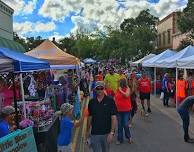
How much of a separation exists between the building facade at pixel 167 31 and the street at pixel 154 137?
35220 millimetres

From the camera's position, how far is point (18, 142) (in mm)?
6078

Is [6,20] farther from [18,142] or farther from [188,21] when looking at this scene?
[18,142]

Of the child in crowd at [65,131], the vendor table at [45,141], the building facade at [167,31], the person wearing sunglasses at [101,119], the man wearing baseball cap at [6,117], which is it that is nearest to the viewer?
the man wearing baseball cap at [6,117]

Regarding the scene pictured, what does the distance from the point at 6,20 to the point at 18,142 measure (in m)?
16.8

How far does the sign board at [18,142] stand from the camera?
566 centimetres

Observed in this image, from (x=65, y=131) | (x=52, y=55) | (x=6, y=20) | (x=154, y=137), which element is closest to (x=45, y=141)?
(x=65, y=131)

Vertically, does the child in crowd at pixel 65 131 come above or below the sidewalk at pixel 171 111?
above

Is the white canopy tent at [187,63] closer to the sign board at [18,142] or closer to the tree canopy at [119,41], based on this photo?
the sign board at [18,142]

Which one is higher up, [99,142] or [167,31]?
[167,31]

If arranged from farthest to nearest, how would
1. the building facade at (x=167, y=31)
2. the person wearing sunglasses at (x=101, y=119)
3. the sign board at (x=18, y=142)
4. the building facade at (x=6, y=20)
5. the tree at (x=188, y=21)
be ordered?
1. the building facade at (x=167, y=31)
2. the tree at (x=188, y=21)
3. the building facade at (x=6, y=20)
4. the person wearing sunglasses at (x=101, y=119)
5. the sign board at (x=18, y=142)

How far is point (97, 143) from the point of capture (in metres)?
7.96

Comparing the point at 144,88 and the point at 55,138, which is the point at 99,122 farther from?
the point at 144,88

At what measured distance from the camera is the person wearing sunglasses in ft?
26.0

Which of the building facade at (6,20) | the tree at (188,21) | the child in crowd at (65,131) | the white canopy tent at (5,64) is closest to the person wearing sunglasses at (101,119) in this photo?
the child in crowd at (65,131)
